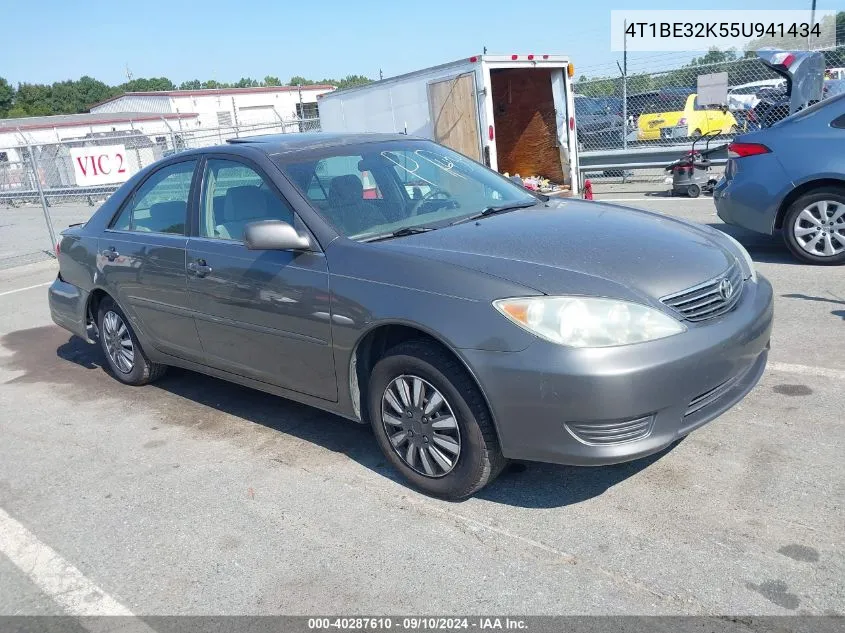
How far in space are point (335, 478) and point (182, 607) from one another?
1.08m

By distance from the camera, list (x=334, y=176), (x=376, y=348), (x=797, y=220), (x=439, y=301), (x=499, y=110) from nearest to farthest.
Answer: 1. (x=439, y=301)
2. (x=376, y=348)
3. (x=334, y=176)
4. (x=797, y=220)
5. (x=499, y=110)

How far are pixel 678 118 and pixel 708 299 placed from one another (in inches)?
587

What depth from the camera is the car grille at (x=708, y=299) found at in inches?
125

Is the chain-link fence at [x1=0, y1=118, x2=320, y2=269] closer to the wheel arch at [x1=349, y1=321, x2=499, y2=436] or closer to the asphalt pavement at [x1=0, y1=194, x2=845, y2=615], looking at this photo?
the asphalt pavement at [x1=0, y1=194, x2=845, y2=615]

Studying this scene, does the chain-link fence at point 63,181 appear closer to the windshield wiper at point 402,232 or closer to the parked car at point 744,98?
the windshield wiper at point 402,232

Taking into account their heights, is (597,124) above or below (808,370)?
above

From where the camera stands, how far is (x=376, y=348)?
364cm

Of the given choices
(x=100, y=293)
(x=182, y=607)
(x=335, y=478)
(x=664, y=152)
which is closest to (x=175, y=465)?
(x=335, y=478)

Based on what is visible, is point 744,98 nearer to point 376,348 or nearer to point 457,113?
point 457,113

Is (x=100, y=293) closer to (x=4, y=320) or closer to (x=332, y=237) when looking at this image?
(x=332, y=237)

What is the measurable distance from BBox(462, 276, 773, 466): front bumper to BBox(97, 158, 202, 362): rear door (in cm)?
225

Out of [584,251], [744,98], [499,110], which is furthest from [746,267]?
[744,98]

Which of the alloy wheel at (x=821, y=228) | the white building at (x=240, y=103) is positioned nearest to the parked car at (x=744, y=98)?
the alloy wheel at (x=821, y=228)

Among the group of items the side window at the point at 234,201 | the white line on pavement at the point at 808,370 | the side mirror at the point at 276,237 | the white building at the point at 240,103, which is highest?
the white building at the point at 240,103
